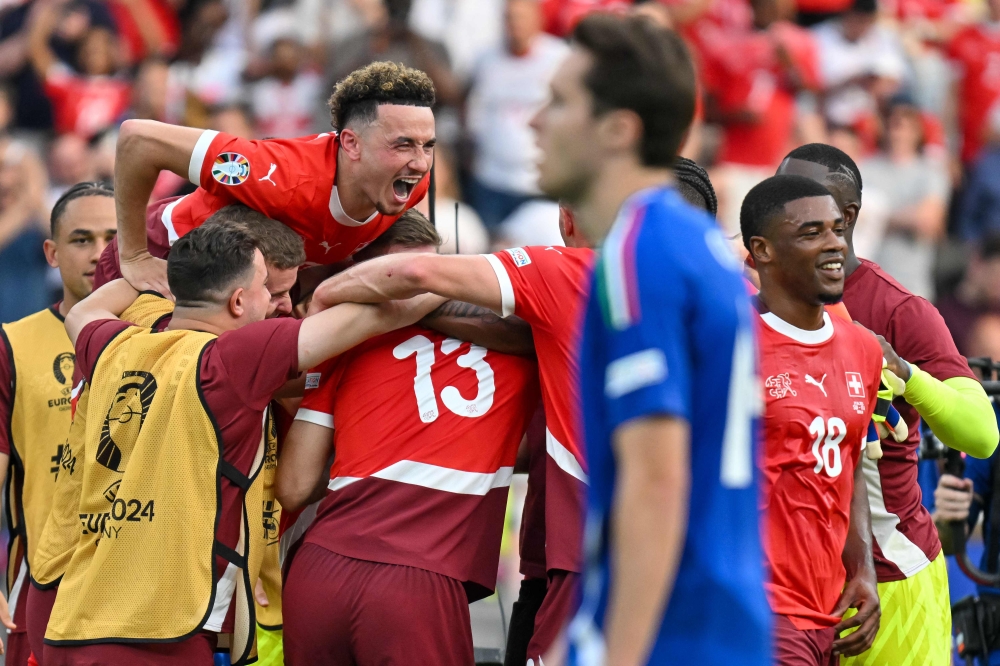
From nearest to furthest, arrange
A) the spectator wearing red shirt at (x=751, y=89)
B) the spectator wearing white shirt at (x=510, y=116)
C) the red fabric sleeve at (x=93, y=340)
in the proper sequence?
the red fabric sleeve at (x=93, y=340)
the spectator wearing white shirt at (x=510, y=116)
the spectator wearing red shirt at (x=751, y=89)

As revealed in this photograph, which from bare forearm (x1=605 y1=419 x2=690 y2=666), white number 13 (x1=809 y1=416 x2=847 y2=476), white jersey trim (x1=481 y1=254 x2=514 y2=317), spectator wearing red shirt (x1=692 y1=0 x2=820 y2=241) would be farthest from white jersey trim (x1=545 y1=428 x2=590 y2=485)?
spectator wearing red shirt (x1=692 y1=0 x2=820 y2=241)

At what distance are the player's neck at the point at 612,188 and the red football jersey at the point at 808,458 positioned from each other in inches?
64.4

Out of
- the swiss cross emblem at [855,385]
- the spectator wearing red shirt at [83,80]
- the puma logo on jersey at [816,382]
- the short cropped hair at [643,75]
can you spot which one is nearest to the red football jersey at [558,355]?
the puma logo on jersey at [816,382]

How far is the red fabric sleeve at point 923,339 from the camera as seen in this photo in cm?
438

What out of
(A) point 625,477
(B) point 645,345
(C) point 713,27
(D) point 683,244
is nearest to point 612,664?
(A) point 625,477

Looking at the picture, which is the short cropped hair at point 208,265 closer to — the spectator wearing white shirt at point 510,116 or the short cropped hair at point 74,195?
the short cropped hair at point 74,195

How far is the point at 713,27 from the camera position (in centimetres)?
1100

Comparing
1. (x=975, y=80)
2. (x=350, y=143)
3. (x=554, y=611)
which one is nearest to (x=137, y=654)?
(x=554, y=611)

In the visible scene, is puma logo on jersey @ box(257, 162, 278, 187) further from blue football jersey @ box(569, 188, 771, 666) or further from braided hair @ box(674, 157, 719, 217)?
blue football jersey @ box(569, 188, 771, 666)

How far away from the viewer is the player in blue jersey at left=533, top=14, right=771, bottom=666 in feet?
6.57

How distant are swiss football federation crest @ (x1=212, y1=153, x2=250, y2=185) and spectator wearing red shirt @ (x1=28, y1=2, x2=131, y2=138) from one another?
6.68 metres

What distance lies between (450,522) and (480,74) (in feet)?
23.1

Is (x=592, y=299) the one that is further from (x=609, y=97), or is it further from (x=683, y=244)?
(x=609, y=97)

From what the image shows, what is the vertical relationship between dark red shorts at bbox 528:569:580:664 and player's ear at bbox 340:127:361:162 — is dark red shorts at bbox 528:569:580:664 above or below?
below
